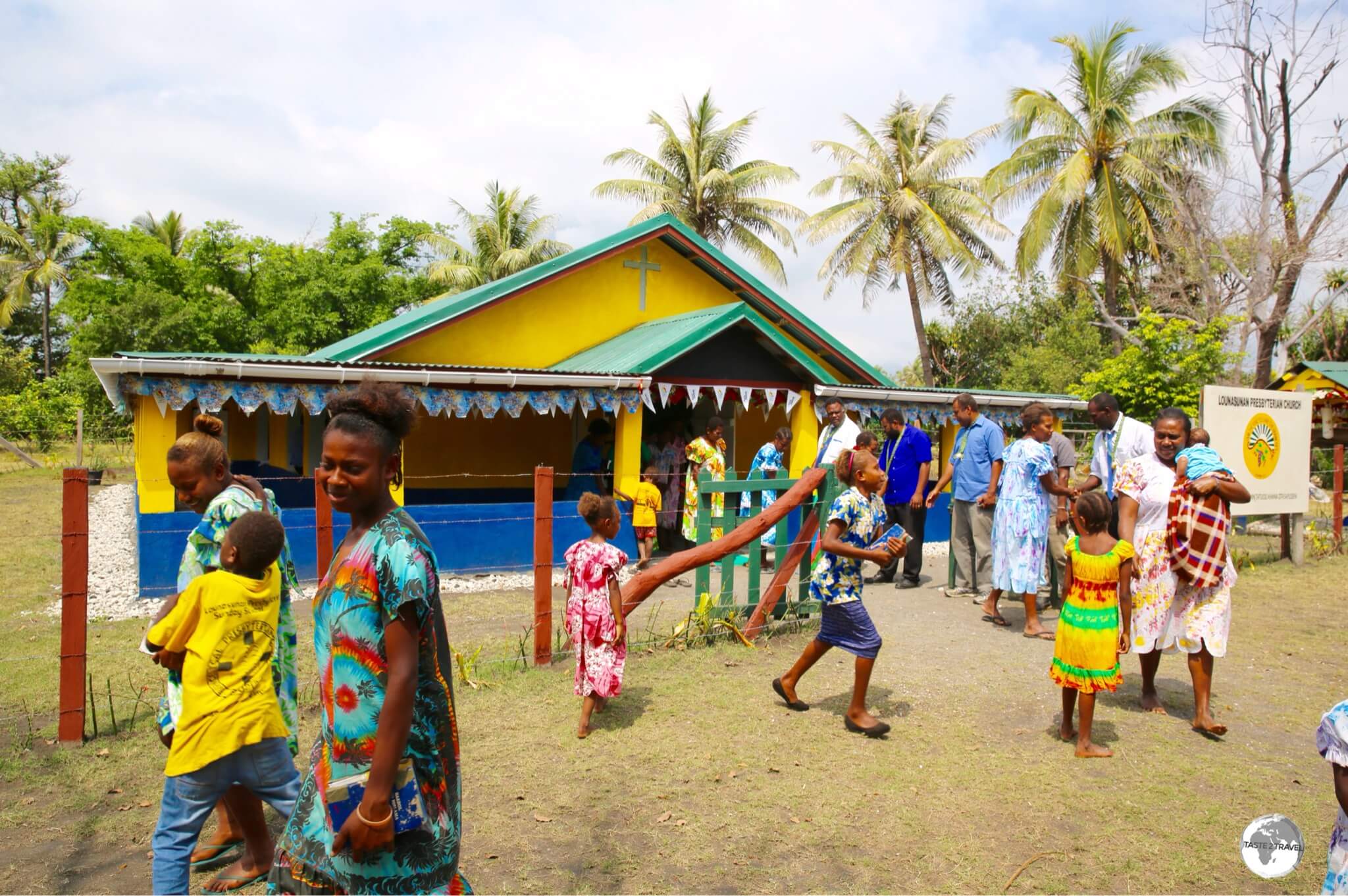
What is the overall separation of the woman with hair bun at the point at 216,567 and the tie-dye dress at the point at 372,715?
3.62ft

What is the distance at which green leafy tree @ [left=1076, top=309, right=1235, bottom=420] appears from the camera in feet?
53.5

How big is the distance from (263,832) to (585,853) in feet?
4.08

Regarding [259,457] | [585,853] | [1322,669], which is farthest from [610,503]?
[259,457]

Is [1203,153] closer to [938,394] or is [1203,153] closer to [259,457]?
[938,394]

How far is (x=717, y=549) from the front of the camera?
6.18 m

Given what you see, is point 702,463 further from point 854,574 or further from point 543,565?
point 854,574

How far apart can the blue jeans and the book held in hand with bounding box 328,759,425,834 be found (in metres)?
1.04

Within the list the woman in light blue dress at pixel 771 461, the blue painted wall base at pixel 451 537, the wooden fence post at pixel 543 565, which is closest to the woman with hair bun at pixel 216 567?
the wooden fence post at pixel 543 565

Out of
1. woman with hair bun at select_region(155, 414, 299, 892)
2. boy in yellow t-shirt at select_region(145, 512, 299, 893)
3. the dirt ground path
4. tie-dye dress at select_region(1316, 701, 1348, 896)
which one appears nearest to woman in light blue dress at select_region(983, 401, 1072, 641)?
the dirt ground path

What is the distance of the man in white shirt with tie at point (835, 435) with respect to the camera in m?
Result: 8.99

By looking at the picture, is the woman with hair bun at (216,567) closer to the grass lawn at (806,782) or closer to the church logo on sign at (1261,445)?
Result: the grass lawn at (806,782)

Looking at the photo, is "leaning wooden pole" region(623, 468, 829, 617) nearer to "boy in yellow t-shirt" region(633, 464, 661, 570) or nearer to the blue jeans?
the blue jeans

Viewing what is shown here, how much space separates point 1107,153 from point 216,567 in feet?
91.2

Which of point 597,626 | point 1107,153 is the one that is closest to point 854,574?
point 597,626
